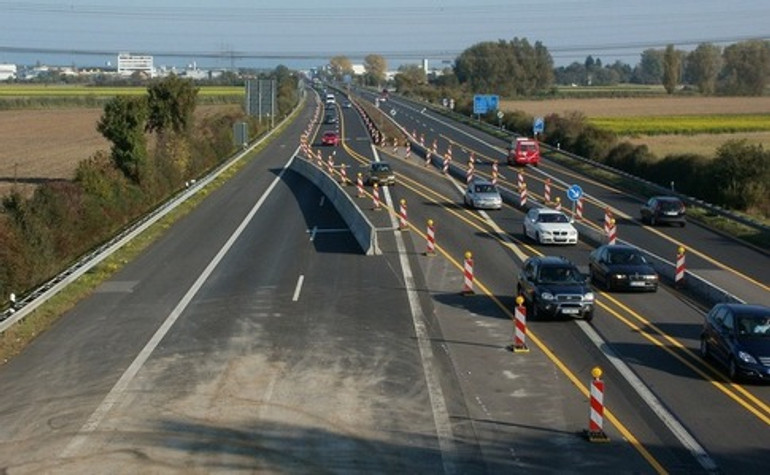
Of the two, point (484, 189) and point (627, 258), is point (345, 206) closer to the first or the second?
point (484, 189)

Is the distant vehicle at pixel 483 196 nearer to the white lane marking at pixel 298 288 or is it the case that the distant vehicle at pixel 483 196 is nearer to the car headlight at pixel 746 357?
the white lane marking at pixel 298 288

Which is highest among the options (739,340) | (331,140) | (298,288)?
(739,340)

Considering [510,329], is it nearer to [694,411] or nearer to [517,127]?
[694,411]

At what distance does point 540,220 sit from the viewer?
36844mm

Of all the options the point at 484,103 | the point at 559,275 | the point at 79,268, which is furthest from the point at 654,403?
the point at 484,103

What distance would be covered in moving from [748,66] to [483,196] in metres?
157

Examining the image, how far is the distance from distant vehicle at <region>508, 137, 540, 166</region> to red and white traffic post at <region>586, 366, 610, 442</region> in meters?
51.9

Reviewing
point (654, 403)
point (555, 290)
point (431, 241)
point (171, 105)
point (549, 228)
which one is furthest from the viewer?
point (171, 105)

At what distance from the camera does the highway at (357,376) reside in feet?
50.5

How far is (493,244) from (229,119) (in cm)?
5516

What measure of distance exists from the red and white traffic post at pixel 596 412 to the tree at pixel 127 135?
118ft

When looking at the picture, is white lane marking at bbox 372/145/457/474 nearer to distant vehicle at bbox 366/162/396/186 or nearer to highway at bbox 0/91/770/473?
highway at bbox 0/91/770/473

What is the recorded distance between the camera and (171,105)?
62438mm

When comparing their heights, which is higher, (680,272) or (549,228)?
(549,228)
